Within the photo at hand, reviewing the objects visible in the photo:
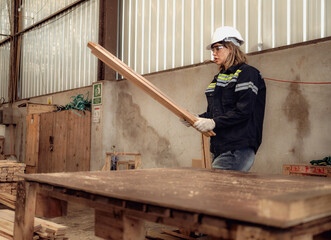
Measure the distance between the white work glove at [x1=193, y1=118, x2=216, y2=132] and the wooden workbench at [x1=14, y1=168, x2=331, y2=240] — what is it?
1032 millimetres

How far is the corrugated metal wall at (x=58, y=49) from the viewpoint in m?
8.04

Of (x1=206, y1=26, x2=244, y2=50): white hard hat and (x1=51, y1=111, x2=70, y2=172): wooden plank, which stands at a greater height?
(x1=206, y1=26, x2=244, y2=50): white hard hat

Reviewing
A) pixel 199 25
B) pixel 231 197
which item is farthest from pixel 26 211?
pixel 199 25

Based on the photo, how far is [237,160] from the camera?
286 centimetres

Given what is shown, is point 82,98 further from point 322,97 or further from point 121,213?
point 121,213

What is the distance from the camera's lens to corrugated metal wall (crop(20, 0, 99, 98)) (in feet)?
26.4

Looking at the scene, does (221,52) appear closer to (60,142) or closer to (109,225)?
(109,225)

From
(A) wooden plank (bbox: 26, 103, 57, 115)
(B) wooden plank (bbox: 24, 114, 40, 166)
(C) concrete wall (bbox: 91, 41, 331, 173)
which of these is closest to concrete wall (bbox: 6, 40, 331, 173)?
(C) concrete wall (bbox: 91, 41, 331, 173)

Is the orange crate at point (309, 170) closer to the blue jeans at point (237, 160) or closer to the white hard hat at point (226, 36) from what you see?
the blue jeans at point (237, 160)

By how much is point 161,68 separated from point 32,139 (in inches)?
172

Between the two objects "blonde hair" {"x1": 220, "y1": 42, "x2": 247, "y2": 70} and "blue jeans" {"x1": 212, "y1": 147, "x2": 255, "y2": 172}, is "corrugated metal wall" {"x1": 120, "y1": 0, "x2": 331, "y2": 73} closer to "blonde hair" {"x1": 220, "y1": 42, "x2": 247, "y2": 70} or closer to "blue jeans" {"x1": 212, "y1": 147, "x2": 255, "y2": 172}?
"blonde hair" {"x1": 220, "y1": 42, "x2": 247, "y2": 70}

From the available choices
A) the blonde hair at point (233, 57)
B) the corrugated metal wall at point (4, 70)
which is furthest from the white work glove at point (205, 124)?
the corrugated metal wall at point (4, 70)

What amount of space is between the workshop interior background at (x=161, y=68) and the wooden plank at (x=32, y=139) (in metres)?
0.72

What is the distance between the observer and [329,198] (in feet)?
3.95
